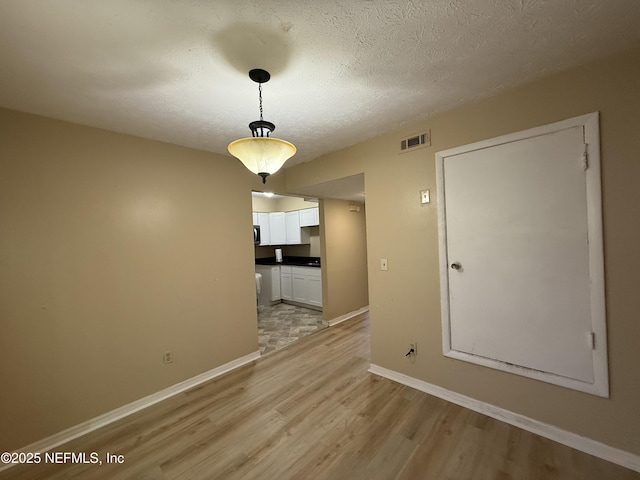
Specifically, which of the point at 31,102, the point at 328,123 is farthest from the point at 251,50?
the point at 31,102

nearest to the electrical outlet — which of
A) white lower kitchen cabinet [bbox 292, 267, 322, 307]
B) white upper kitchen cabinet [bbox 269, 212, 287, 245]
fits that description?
white lower kitchen cabinet [bbox 292, 267, 322, 307]

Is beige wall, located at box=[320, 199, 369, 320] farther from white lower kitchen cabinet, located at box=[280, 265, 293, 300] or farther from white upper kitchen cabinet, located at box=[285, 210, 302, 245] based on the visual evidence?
white upper kitchen cabinet, located at box=[285, 210, 302, 245]

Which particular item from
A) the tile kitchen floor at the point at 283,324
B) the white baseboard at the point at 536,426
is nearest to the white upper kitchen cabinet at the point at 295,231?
the tile kitchen floor at the point at 283,324

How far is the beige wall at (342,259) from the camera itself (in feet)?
13.3

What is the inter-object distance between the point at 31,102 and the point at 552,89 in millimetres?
3384

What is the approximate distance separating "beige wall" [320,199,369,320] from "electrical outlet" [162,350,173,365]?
87.9 inches

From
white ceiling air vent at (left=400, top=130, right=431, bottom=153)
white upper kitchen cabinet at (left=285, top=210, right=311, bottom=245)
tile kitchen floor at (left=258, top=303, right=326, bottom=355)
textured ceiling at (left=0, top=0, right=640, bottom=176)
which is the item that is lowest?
tile kitchen floor at (left=258, top=303, right=326, bottom=355)

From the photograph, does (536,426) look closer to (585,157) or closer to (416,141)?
(585,157)

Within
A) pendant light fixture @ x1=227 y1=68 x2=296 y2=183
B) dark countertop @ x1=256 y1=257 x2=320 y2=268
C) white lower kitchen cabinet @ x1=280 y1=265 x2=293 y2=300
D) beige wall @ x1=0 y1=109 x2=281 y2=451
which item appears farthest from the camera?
dark countertop @ x1=256 y1=257 x2=320 y2=268

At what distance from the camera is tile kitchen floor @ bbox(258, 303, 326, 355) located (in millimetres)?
3494

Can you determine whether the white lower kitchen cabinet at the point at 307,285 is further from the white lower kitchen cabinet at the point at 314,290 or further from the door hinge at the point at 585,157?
the door hinge at the point at 585,157

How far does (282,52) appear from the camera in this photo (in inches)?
52.3

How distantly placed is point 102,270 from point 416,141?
283 cm

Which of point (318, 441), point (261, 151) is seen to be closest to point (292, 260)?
point (318, 441)
